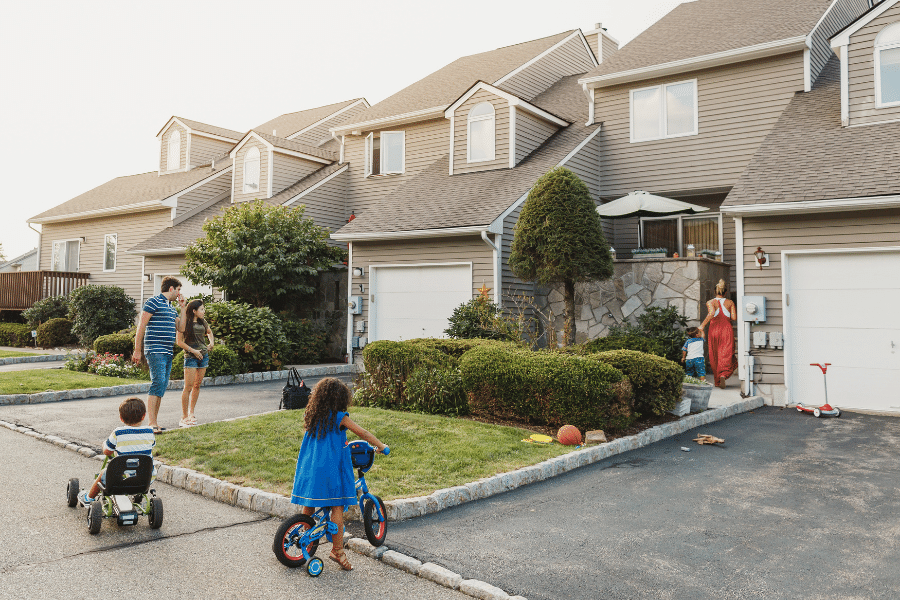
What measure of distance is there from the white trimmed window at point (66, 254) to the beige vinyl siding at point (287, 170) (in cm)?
1076

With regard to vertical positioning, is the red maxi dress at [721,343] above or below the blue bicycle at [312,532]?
above

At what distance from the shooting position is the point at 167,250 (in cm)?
2033

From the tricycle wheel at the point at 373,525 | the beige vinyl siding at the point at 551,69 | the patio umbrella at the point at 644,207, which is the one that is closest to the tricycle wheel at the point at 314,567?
the tricycle wheel at the point at 373,525

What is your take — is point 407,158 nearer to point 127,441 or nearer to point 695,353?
point 695,353

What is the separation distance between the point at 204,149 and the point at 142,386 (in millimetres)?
16899

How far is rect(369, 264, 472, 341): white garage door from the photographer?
557 inches

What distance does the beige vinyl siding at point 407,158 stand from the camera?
61.5ft

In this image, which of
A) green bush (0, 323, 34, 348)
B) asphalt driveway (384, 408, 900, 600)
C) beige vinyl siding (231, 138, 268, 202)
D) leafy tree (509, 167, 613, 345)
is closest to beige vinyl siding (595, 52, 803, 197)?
leafy tree (509, 167, 613, 345)

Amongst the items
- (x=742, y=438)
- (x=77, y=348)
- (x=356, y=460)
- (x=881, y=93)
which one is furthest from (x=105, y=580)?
(x=77, y=348)

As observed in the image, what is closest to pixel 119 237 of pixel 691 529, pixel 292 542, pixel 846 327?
pixel 292 542

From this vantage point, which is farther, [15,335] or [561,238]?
[15,335]

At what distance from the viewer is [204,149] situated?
26312 mm

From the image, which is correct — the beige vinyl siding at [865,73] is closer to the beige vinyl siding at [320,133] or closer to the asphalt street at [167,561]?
the asphalt street at [167,561]

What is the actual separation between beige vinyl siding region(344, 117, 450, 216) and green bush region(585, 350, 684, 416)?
1138 centimetres
